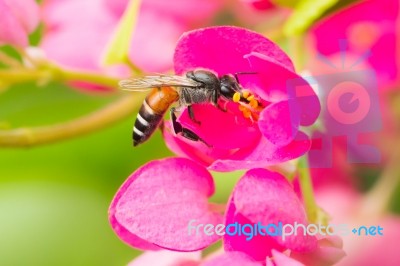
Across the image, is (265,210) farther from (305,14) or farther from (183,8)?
(183,8)

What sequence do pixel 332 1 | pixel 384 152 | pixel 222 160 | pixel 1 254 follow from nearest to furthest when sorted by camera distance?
pixel 222 160 → pixel 332 1 → pixel 384 152 → pixel 1 254

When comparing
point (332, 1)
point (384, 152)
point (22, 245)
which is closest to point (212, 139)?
point (332, 1)

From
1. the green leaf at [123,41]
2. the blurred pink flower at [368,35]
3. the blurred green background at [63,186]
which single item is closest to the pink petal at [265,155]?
the green leaf at [123,41]

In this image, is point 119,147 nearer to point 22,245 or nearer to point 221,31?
point 22,245

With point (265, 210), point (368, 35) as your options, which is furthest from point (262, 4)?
point (265, 210)

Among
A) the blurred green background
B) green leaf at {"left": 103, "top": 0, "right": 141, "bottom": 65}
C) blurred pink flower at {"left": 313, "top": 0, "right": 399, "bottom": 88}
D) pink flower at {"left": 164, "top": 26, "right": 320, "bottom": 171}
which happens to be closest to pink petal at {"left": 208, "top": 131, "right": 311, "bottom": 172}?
pink flower at {"left": 164, "top": 26, "right": 320, "bottom": 171}

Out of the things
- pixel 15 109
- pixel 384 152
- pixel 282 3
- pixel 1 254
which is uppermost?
pixel 282 3

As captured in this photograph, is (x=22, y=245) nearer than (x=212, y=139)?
No

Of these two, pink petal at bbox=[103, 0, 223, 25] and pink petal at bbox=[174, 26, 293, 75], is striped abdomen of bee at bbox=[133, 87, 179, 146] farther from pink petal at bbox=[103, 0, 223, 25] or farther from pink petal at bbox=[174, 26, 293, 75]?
pink petal at bbox=[103, 0, 223, 25]
